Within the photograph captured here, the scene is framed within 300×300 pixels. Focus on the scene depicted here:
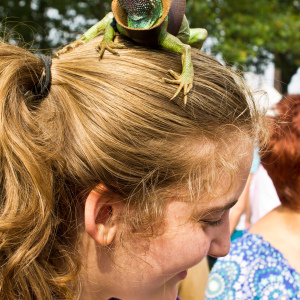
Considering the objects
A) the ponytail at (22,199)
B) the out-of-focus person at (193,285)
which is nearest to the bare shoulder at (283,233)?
the out-of-focus person at (193,285)

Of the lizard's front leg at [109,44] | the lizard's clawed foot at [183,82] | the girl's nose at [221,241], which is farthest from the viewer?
the girl's nose at [221,241]

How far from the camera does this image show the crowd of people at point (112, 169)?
4.36 feet

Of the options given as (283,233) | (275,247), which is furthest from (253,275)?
(283,233)

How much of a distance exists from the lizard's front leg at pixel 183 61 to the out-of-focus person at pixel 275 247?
125 centimetres

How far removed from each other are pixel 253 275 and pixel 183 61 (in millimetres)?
1764

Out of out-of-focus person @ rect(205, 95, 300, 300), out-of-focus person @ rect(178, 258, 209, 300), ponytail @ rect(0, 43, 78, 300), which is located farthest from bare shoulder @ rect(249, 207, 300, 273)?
ponytail @ rect(0, 43, 78, 300)

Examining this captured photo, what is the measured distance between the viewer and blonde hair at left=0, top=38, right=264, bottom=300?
52.1 inches

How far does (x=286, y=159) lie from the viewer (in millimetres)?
2527

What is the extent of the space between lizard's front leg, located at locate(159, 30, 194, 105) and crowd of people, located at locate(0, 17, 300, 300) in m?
0.04

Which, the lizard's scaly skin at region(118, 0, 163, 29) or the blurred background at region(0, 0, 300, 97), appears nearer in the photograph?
the lizard's scaly skin at region(118, 0, 163, 29)

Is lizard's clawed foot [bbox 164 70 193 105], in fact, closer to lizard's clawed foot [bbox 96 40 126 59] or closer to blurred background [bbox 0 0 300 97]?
lizard's clawed foot [bbox 96 40 126 59]

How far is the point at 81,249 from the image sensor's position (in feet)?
4.93

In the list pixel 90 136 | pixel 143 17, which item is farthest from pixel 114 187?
pixel 143 17

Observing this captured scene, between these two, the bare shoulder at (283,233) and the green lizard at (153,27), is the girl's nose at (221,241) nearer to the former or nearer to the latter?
the green lizard at (153,27)
